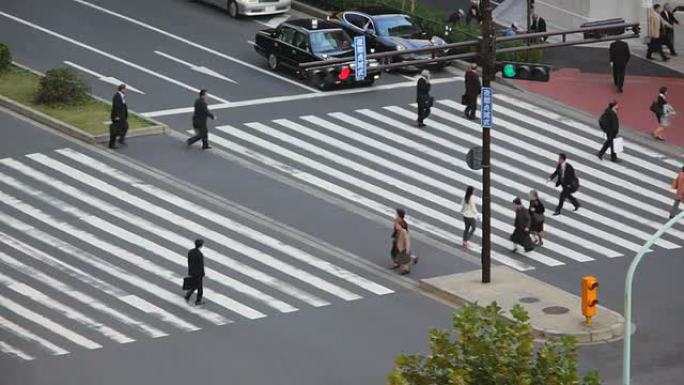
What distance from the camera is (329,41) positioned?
158 ft

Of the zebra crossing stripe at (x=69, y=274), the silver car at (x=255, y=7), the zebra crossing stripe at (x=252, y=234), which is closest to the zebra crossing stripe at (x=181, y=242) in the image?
the zebra crossing stripe at (x=252, y=234)

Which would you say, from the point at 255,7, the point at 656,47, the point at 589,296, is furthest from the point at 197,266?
the point at 656,47

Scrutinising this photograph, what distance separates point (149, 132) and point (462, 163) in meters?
7.84

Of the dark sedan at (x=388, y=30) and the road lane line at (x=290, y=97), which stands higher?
the dark sedan at (x=388, y=30)

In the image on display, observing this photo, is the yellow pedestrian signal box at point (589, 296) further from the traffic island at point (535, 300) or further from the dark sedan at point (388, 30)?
the dark sedan at point (388, 30)

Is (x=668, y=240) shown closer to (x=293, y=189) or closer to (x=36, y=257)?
(x=293, y=189)

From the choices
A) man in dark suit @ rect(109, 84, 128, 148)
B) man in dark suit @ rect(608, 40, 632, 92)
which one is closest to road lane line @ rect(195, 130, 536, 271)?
man in dark suit @ rect(109, 84, 128, 148)

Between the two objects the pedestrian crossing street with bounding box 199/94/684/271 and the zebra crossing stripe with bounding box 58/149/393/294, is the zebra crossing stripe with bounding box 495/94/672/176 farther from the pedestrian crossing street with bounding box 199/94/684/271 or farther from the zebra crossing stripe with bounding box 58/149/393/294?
the zebra crossing stripe with bounding box 58/149/393/294

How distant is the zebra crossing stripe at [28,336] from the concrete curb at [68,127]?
1055cm

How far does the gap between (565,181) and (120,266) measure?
10.5 meters

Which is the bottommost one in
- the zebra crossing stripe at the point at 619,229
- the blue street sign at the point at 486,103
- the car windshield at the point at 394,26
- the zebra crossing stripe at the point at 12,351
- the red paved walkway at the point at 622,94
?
the zebra crossing stripe at the point at 619,229

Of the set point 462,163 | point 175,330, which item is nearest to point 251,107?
point 462,163

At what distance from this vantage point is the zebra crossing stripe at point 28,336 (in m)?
31.3

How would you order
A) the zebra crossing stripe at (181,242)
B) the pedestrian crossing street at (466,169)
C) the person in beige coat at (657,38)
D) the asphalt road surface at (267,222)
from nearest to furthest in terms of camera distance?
the asphalt road surface at (267,222) < the zebra crossing stripe at (181,242) < the pedestrian crossing street at (466,169) < the person in beige coat at (657,38)
